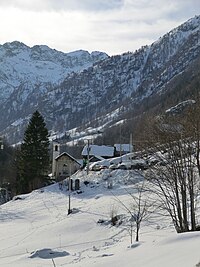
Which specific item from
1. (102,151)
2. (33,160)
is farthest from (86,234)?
(102,151)

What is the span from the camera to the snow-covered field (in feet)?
39.0

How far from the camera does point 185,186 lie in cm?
1714

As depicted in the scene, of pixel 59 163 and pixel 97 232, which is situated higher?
pixel 59 163

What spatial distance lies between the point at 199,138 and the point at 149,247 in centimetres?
586

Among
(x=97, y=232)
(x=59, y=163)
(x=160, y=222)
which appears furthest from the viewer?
(x=59, y=163)

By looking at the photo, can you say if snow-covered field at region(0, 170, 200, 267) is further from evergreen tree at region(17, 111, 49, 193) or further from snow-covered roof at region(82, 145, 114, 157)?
snow-covered roof at region(82, 145, 114, 157)

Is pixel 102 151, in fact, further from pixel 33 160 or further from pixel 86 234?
pixel 86 234

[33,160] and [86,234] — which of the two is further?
[33,160]

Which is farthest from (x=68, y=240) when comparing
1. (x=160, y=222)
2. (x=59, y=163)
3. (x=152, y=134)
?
(x=59, y=163)

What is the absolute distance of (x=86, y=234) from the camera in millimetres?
24406

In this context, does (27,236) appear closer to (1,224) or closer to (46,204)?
(1,224)

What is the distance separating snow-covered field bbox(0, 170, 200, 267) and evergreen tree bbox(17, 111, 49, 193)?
423 centimetres

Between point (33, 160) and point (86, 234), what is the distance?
84.6 ft

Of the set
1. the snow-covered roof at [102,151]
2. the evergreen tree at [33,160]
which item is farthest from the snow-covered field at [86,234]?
the snow-covered roof at [102,151]
